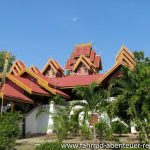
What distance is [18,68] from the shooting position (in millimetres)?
38656

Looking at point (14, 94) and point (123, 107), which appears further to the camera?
point (14, 94)

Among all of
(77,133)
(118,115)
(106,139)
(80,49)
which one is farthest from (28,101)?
(80,49)

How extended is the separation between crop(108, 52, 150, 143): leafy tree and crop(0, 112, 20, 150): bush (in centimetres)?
417

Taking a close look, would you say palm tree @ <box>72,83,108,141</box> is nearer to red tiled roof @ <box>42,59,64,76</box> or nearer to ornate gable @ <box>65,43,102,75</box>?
red tiled roof @ <box>42,59,64,76</box>

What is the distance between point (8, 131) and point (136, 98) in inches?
204

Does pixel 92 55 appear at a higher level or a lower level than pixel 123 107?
higher

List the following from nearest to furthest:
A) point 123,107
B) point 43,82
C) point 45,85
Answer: point 123,107 < point 45,85 < point 43,82

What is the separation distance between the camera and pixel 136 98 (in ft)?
42.0

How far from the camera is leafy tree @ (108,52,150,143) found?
12.8 m

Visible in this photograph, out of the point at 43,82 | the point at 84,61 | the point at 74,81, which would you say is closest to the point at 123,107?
the point at 43,82

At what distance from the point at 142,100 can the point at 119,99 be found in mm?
1043

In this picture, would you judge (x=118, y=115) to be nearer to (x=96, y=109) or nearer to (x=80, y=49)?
(x=96, y=109)

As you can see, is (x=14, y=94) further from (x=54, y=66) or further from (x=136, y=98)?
(x=54, y=66)

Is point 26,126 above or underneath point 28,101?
underneath
